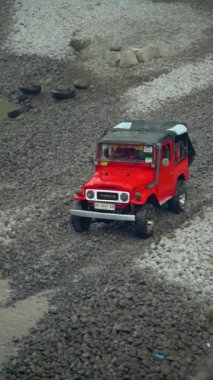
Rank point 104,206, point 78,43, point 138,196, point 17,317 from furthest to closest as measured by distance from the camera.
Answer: point 78,43 → point 104,206 → point 138,196 → point 17,317

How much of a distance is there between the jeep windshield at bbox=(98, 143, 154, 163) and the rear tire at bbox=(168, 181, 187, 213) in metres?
1.50

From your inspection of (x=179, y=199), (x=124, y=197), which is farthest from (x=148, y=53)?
(x=124, y=197)

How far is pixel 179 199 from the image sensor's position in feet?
64.7

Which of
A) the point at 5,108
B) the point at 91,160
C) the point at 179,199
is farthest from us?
the point at 5,108

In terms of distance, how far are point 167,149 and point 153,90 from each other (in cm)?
1097

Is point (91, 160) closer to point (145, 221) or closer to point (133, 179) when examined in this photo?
point (133, 179)

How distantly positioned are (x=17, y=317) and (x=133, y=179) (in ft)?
14.8

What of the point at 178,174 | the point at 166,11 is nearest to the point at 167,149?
the point at 178,174

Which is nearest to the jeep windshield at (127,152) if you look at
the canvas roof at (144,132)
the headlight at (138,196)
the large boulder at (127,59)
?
the canvas roof at (144,132)

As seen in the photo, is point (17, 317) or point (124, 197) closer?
point (17, 317)

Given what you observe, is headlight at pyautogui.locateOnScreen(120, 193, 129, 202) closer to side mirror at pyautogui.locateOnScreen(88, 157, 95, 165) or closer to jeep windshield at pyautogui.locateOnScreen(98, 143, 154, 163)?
jeep windshield at pyautogui.locateOnScreen(98, 143, 154, 163)

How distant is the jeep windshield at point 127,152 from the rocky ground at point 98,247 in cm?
160

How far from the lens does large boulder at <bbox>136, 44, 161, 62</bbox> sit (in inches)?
1287

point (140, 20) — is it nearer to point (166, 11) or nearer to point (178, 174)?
point (166, 11)
